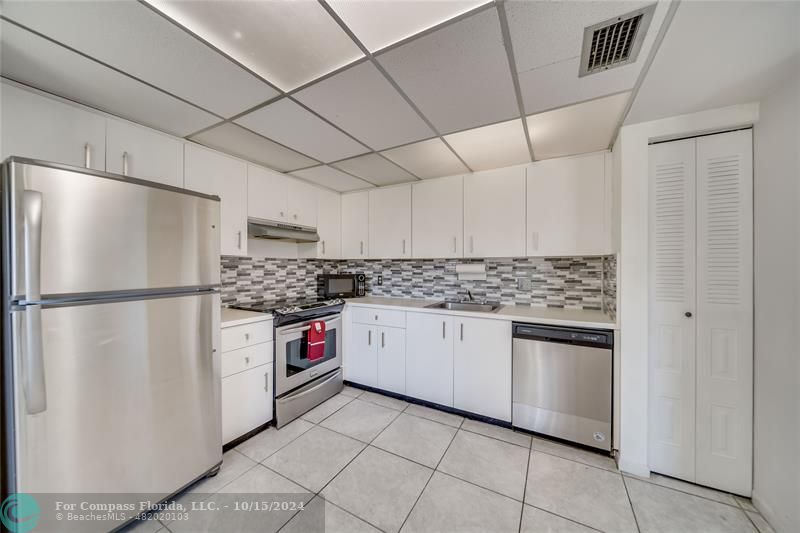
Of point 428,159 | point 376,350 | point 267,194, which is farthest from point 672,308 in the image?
point 267,194

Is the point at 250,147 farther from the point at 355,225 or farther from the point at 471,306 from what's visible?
the point at 471,306

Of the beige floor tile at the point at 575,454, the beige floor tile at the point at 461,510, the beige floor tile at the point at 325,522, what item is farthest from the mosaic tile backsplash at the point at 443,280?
the beige floor tile at the point at 325,522

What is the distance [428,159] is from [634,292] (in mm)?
1826

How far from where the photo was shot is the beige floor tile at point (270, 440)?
6.43 ft

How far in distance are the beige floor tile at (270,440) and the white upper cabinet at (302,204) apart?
6.28ft

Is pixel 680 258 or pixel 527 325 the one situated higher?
pixel 680 258

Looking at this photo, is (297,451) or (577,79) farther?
(297,451)

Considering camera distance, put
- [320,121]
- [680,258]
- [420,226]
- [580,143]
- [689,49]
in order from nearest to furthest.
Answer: [689,49] < [680,258] < [320,121] < [580,143] < [420,226]

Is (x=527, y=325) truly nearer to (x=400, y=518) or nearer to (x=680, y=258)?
(x=680, y=258)

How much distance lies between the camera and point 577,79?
1.40 metres

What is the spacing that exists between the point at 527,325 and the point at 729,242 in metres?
1.23

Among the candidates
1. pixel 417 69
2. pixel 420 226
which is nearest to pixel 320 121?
pixel 417 69

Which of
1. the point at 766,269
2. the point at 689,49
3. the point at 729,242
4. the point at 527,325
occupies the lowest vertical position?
the point at 527,325

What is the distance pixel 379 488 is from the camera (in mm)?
1655
